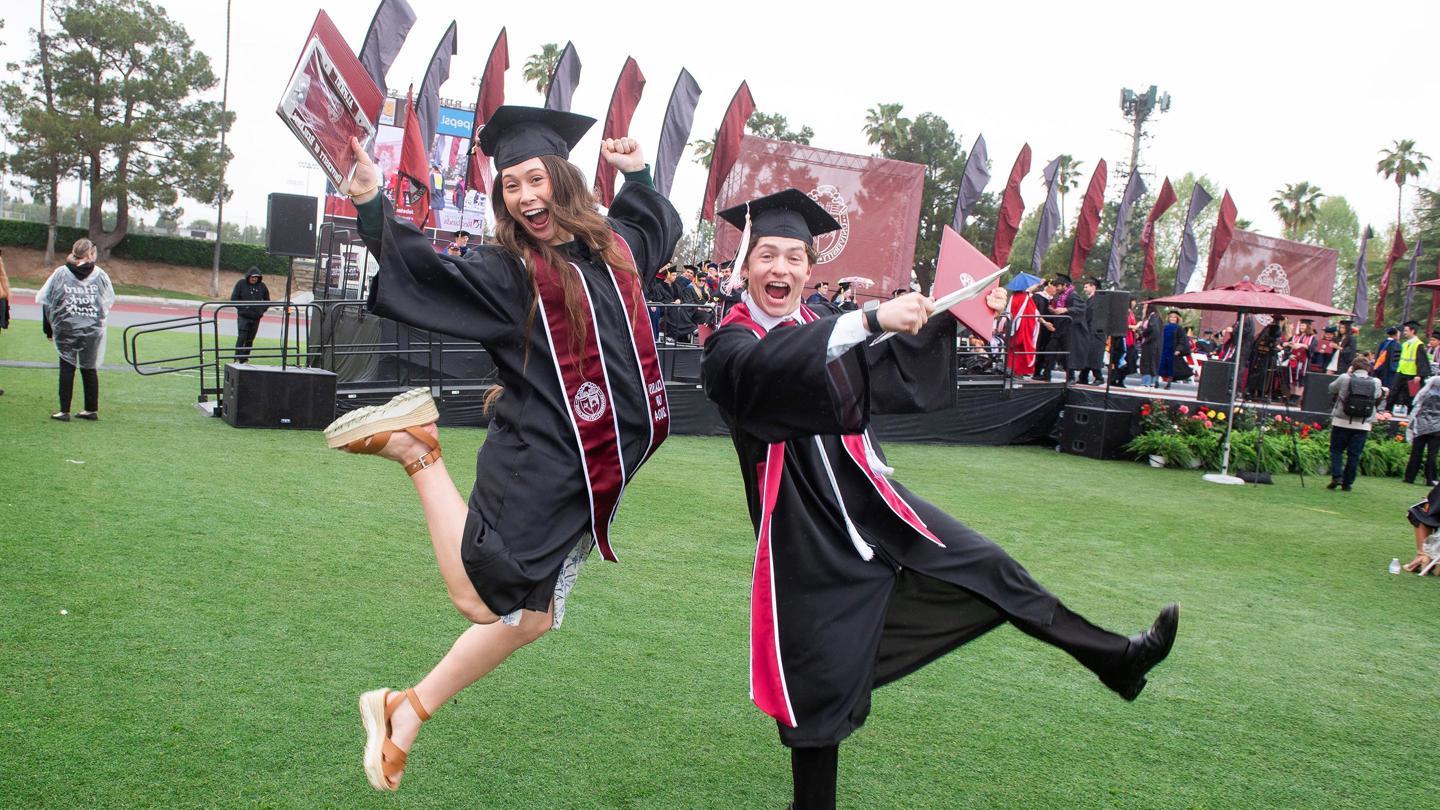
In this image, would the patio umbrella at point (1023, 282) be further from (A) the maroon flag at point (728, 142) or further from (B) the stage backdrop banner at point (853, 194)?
(A) the maroon flag at point (728, 142)

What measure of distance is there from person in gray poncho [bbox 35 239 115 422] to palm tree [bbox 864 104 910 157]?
139 feet

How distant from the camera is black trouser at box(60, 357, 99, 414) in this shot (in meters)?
9.58

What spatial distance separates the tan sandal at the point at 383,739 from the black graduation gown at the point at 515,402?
1.76 ft

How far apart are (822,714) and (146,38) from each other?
1977 inches

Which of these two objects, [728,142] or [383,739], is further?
[728,142]

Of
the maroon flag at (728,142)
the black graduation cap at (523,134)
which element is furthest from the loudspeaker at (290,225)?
the black graduation cap at (523,134)

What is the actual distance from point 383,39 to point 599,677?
43.1 ft

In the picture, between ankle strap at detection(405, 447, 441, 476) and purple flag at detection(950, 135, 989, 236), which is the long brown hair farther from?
purple flag at detection(950, 135, 989, 236)

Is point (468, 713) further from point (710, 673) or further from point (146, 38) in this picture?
point (146, 38)

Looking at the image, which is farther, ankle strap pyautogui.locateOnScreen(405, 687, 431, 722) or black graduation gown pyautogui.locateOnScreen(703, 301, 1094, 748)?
ankle strap pyautogui.locateOnScreen(405, 687, 431, 722)

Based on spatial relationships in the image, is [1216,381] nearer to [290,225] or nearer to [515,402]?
[290,225]

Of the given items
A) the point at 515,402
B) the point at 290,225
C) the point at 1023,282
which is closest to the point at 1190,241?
the point at 1023,282

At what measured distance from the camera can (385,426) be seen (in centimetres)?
266

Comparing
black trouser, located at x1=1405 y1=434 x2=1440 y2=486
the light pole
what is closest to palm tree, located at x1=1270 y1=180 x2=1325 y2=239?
the light pole
